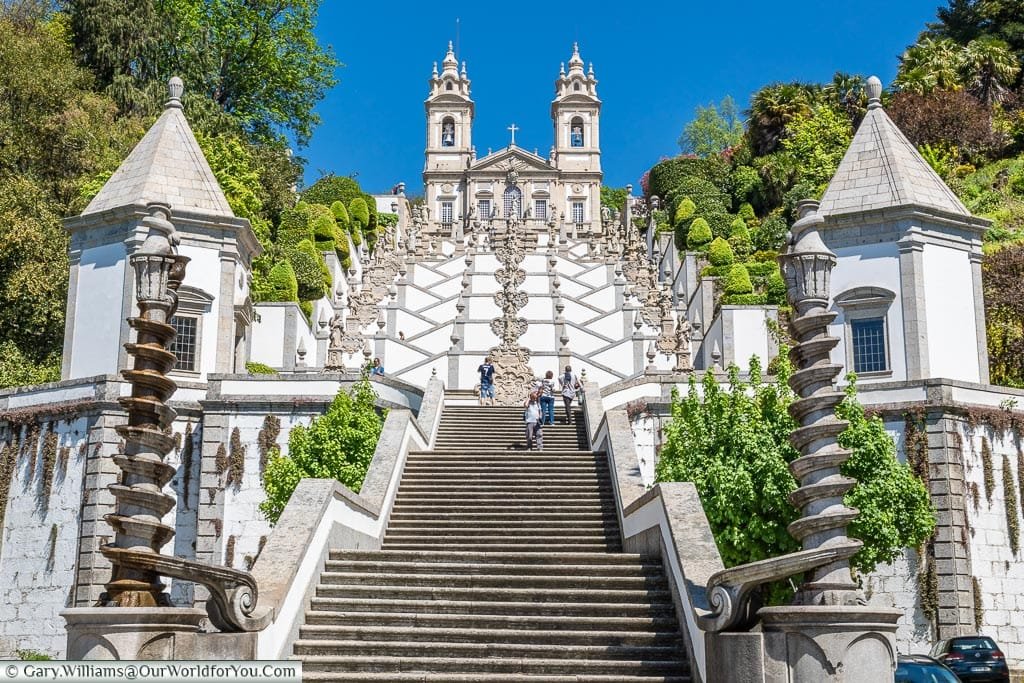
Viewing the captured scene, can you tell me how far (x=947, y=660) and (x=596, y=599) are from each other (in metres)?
8.11

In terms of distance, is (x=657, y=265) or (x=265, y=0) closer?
(x=265, y=0)

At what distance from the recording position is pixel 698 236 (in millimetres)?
53062

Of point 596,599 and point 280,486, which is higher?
point 280,486

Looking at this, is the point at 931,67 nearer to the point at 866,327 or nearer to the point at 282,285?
the point at 866,327

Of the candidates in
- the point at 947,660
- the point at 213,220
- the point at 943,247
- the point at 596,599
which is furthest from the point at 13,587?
the point at 943,247

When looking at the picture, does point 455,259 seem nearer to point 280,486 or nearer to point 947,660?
point 280,486

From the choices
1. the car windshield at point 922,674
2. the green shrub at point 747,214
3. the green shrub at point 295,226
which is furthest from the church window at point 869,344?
the green shrub at point 747,214

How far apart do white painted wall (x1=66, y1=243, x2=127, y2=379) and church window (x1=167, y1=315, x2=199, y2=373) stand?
52.0 inches

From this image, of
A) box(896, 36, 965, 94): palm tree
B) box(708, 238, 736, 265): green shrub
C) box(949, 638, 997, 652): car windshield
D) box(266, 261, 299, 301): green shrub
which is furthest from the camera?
box(896, 36, 965, 94): palm tree

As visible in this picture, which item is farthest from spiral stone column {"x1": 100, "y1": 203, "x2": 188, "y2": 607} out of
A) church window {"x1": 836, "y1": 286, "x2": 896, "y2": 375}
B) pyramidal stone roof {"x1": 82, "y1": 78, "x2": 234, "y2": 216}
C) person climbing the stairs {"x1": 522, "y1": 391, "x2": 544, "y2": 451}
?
church window {"x1": 836, "y1": 286, "x2": 896, "y2": 375}

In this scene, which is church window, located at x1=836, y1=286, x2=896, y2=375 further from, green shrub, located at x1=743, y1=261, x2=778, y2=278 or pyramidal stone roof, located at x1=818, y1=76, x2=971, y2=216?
green shrub, located at x1=743, y1=261, x2=778, y2=278

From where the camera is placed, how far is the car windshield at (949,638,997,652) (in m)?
18.4

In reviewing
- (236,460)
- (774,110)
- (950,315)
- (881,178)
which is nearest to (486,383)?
(236,460)

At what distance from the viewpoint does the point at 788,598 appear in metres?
18.3
